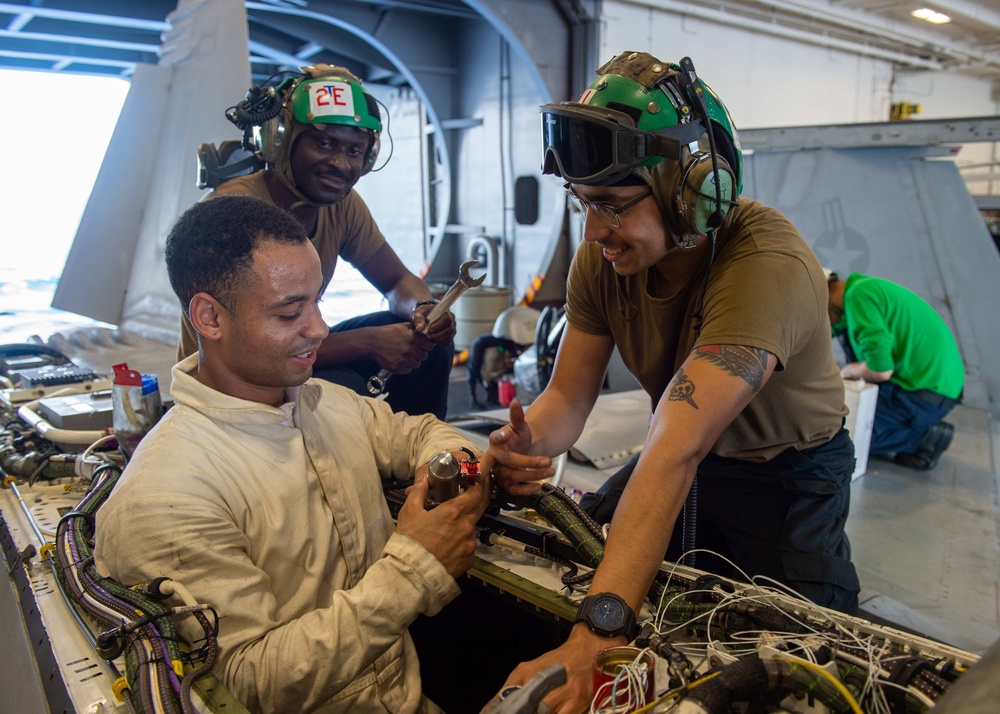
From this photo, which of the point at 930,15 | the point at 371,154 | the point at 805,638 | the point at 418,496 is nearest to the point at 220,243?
the point at 418,496

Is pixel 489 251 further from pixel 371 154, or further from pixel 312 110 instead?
pixel 312 110

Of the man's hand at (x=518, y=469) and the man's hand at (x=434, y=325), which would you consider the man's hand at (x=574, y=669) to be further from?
the man's hand at (x=434, y=325)

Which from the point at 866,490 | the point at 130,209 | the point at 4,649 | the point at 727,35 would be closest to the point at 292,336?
the point at 4,649

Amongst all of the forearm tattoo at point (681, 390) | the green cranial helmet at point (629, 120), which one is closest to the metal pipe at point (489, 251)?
the green cranial helmet at point (629, 120)

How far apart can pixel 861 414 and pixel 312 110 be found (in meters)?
3.24

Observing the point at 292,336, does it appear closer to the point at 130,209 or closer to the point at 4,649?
the point at 4,649

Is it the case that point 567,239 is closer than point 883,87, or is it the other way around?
point 567,239

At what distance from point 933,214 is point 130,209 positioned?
6172 millimetres

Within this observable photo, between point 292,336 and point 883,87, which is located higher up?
point 883,87

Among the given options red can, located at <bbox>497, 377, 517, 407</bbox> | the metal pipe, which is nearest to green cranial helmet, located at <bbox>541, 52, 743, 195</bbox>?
red can, located at <bbox>497, 377, 517, 407</bbox>

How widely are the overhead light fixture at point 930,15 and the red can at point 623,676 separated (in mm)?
10215

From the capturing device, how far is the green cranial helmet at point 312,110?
2529mm

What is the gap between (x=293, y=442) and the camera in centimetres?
147

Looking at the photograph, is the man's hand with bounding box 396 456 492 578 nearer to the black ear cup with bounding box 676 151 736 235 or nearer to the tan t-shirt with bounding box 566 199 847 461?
the tan t-shirt with bounding box 566 199 847 461
